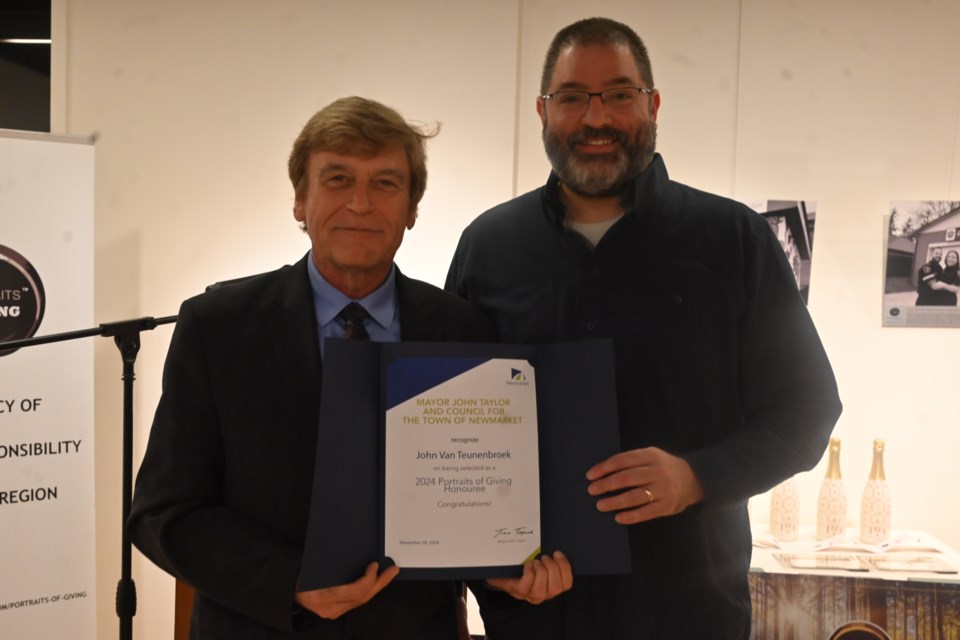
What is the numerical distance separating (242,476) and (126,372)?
1057mm

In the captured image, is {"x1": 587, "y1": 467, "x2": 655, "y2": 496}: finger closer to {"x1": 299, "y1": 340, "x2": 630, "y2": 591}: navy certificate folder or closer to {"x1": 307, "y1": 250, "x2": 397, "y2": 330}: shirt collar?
{"x1": 299, "y1": 340, "x2": 630, "y2": 591}: navy certificate folder

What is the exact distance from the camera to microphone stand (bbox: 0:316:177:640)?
222 cm

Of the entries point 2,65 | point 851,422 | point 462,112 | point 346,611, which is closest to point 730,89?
point 462,112

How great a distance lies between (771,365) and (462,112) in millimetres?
2132

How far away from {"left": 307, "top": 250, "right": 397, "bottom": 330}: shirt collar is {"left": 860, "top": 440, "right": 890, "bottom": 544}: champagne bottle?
2403 mm

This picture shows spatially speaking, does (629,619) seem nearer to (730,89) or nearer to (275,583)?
(275,583)

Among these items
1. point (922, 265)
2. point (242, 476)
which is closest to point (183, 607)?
point (242, 476)

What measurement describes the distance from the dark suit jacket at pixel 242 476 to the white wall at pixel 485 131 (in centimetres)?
217

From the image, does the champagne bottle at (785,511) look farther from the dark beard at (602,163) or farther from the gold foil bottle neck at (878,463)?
the dark beard at (602,163)

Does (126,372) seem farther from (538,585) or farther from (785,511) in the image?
(785,511)

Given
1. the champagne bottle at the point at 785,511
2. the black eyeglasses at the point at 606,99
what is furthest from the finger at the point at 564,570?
the champagne bottle at the point at 785,511

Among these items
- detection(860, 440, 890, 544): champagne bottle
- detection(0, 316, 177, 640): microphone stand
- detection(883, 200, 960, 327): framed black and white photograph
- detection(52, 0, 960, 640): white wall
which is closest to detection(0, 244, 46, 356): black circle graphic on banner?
detection(52, 0, 960, 640): white wall

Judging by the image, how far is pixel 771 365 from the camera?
1.70m

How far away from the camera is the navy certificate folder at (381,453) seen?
1.23 metres
